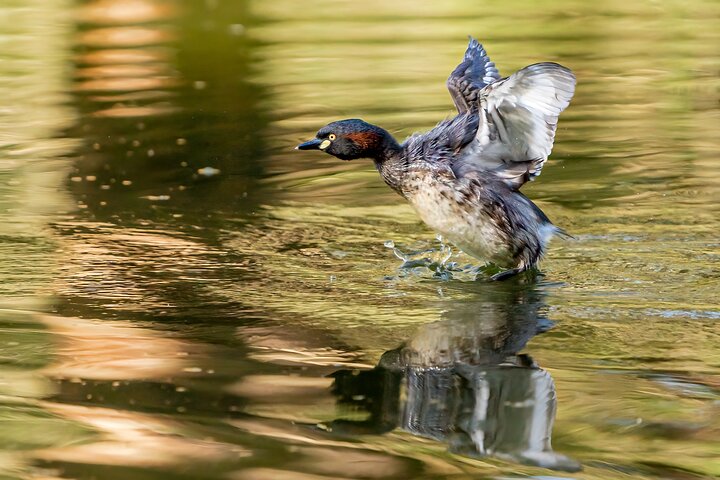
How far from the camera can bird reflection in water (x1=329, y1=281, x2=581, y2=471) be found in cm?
Result: 502

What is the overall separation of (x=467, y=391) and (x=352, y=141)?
8.74 feet

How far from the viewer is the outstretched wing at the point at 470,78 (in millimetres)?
8461

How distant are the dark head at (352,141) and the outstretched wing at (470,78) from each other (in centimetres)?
66

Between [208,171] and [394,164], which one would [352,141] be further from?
[208,171]

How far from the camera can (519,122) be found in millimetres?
7441

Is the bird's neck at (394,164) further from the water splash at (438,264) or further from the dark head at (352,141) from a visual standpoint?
the water splash at (438,264)

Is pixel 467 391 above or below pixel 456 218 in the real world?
below

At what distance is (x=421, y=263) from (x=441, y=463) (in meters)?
3.05

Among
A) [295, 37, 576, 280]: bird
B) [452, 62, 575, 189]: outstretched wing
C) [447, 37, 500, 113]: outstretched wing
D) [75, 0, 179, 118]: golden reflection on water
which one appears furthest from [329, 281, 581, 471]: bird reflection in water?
[75, 0, 179, 118]: golden reflection on water

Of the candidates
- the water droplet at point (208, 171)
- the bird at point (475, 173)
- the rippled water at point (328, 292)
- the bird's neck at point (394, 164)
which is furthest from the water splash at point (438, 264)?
the water droplet at point (208, 171)

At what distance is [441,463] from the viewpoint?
4.79m

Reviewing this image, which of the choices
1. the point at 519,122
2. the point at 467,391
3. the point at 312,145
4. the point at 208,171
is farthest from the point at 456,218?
the point at 208,171

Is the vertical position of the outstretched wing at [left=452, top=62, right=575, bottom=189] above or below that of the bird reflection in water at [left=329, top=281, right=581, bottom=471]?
above

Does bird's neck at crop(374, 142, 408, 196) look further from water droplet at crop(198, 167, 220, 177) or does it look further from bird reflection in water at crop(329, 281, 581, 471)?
water droplet at crop(198, 167, 220, 177)
